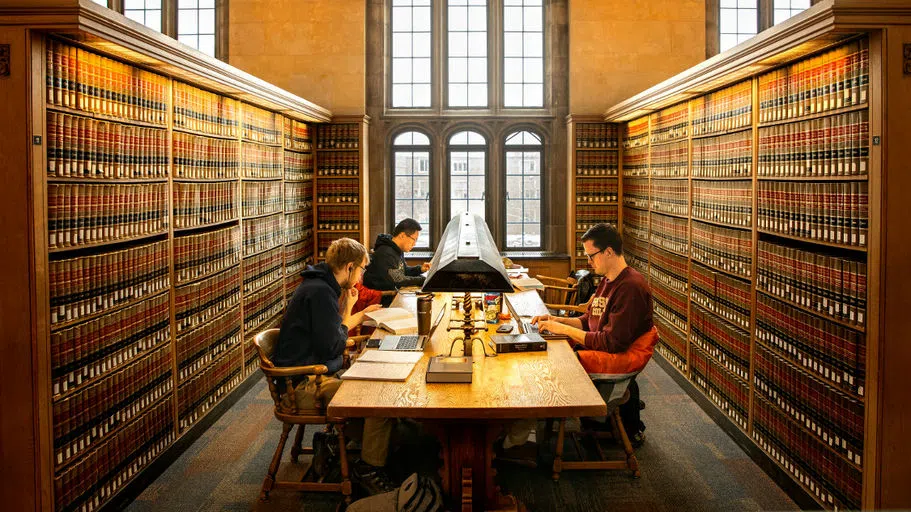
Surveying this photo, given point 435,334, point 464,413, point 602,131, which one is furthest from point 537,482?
point 602,131

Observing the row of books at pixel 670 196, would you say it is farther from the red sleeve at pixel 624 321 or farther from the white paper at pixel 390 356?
the white paper at pixel 390 356

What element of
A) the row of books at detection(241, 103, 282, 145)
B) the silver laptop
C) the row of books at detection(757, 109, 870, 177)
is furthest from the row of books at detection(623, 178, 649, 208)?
the silver laptop

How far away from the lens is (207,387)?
5.65m

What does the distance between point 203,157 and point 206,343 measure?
1391 mm

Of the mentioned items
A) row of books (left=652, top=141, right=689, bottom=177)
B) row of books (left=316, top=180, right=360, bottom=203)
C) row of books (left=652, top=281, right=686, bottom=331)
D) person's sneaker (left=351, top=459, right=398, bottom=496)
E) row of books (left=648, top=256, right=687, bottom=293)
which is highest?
row of books (left=652, top=141, right=689, bottom=177)

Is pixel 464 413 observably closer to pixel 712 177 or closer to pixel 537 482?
pixel 537 482

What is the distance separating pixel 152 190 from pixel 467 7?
6509 millimetres

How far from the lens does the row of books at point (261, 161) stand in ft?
21.9

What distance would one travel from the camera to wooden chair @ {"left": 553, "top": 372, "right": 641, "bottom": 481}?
441cm

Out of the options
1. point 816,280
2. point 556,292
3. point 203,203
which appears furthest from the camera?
point 556,292

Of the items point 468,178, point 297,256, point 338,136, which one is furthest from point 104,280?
point 468,178

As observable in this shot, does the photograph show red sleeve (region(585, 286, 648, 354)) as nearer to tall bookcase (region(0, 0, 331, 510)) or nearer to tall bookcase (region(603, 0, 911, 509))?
tall bookcase (region(603, 0, 911, 509))

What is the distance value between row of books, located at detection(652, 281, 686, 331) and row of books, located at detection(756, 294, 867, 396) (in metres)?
1.81

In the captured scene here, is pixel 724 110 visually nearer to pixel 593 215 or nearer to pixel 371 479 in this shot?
pixel 371 479
